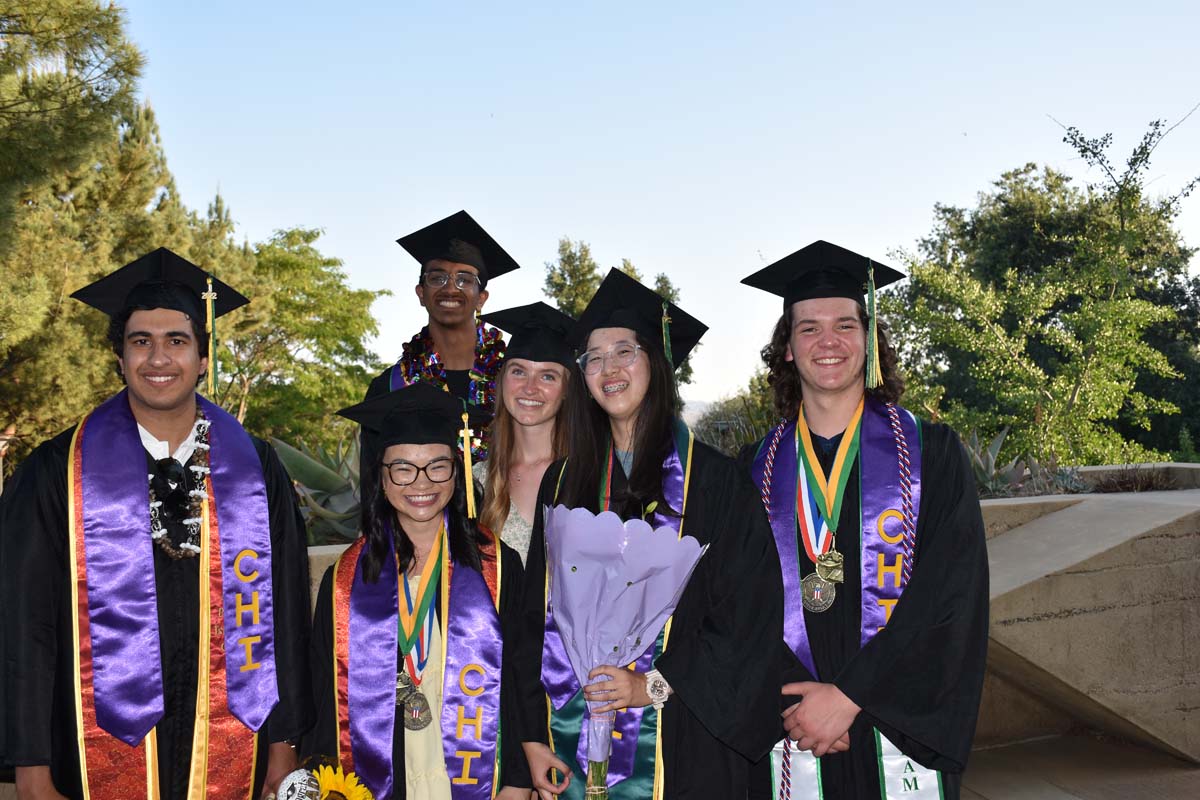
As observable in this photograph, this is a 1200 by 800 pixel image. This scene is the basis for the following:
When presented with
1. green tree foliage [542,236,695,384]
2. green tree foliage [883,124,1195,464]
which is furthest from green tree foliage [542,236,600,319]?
green tree foliage [883,124,1195,464]

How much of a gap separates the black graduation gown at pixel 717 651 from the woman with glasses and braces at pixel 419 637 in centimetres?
15

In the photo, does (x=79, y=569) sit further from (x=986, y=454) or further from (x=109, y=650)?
(x=986, y=454)

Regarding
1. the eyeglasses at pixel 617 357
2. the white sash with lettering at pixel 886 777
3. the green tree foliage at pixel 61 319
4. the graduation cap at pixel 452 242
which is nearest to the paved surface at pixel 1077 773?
the white sash with lettering at pixel 886 777

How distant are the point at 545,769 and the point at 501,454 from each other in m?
1.18

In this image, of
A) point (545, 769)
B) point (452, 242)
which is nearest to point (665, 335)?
point (545, 769)

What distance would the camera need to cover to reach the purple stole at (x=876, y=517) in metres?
2.77

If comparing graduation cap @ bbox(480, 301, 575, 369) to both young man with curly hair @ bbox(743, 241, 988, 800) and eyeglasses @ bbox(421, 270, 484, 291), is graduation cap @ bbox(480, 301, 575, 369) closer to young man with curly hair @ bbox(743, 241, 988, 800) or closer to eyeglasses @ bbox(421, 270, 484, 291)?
young man with curly hair @ bbox(743, 241, 988, 800)

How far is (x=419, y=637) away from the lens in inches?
109

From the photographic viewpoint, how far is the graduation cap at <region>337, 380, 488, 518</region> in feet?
9.33

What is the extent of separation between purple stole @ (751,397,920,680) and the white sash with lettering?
0.26 m

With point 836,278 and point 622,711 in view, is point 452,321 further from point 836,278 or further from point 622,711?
point 622,711

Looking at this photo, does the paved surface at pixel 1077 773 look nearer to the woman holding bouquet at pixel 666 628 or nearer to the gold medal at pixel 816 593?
the gold medal at pixel 816 593

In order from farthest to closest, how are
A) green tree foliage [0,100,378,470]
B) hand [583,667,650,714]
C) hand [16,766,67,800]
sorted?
green tree foliage [0,100,378,470] < hand [16,766,67,800] < hand [583,667,650,714]

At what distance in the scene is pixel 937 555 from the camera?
8.98ft
